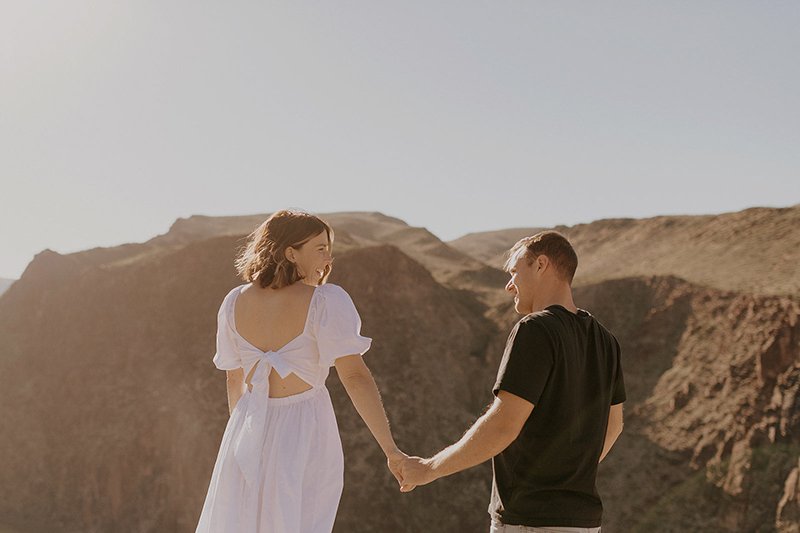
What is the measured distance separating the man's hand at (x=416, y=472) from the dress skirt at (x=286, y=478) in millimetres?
390

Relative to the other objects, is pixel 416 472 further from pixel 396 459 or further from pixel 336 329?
pixel 336 329

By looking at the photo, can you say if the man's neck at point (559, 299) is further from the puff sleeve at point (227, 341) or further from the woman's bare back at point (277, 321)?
the puff sleeve at point (227, 341)

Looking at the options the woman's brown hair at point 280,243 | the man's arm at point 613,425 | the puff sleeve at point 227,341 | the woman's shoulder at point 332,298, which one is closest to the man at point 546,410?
the man's arm at point 613,425

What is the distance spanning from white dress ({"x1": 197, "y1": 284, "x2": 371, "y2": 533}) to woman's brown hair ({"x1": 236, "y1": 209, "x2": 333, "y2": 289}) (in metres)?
0.26

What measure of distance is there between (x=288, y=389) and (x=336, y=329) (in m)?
0.46

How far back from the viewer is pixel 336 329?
4.21 m

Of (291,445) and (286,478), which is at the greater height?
(291,445)

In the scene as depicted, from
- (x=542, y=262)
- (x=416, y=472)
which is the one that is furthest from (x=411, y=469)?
(x=542, y=262)

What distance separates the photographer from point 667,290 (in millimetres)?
28188

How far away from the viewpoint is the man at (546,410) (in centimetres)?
347

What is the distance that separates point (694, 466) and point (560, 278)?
20899 millimetres

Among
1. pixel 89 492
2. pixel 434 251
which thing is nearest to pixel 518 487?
pixel 89 492

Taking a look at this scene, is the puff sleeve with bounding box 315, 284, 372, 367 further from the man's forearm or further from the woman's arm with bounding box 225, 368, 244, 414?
the man's forearm

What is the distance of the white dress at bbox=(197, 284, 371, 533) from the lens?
4125 mm
